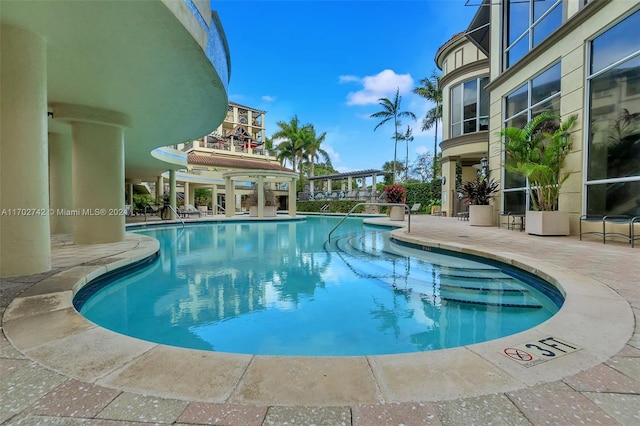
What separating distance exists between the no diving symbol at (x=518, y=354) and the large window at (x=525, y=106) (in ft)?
26.3

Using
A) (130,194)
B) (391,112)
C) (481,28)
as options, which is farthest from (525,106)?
(130,194)

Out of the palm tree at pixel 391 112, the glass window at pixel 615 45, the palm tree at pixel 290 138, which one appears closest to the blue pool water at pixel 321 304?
the glass window at pixel 615 45

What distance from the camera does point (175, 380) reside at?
170cm

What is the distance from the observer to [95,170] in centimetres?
684

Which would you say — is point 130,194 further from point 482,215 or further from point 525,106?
point 525,106

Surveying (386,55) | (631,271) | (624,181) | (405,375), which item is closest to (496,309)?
(631,271)

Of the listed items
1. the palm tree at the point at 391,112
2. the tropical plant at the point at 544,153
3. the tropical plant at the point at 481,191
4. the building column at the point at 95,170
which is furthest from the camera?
the palm tree at the point at 391,112

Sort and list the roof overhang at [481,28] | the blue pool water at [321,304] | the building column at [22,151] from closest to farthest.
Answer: the blue pool water at [321,304]
the building column at [22,151]
the roof overhang at [481,28]

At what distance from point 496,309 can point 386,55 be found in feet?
108

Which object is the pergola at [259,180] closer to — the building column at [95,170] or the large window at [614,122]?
the building column at [95,170]

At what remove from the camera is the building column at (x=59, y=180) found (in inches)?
349

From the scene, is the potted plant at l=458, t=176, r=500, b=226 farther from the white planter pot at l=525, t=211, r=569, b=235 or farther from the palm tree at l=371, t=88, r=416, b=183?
the palm tree at l=371, t=88, r=416, b=183

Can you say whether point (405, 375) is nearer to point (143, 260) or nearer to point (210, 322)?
point (210, 322)

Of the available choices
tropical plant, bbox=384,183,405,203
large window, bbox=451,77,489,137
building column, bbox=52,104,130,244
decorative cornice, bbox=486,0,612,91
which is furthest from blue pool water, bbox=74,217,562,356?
large window, bbox=451,77,489,137
